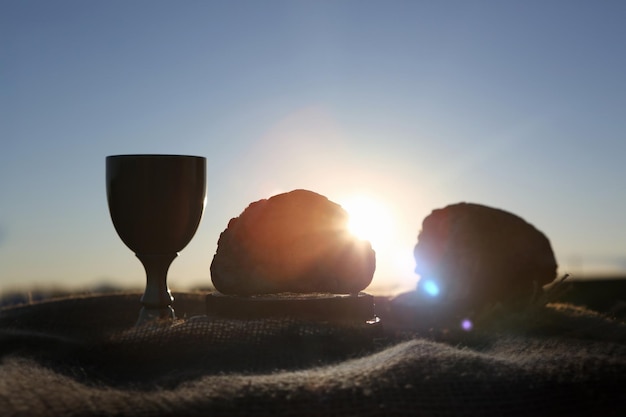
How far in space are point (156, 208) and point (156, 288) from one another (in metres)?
0.59

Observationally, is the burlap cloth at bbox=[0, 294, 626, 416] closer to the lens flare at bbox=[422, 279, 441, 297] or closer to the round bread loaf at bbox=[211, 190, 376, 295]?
the round bread loaf at bbox=[211, 190, 376, 295]

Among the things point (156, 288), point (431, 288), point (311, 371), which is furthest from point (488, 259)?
point (311, 371)

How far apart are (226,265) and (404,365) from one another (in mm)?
2108

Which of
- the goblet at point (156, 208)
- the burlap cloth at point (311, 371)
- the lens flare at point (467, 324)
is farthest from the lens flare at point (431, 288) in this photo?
the goblet at point (156, 208)

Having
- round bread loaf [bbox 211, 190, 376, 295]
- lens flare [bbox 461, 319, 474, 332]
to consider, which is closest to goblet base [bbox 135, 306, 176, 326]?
round bread loaf [bbox 211, 190, 376, 295]

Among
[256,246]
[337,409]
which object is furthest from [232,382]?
[256,246]

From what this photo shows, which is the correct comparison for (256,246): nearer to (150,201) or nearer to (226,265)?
(226,265)

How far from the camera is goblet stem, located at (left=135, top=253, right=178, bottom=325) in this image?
5207mm

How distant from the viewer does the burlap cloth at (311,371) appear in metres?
2.85

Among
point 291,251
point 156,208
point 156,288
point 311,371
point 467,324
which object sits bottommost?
point 311,371

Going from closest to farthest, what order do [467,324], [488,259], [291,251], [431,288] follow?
[291,251] < [467,324] < [488,259] < [431,288]

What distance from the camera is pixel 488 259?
636 centimetres

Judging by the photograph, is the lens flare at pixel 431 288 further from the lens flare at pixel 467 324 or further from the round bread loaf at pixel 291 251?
the round bread loaf at pixel 291 251

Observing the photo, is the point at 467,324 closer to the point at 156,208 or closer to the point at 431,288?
the point at 431,288
